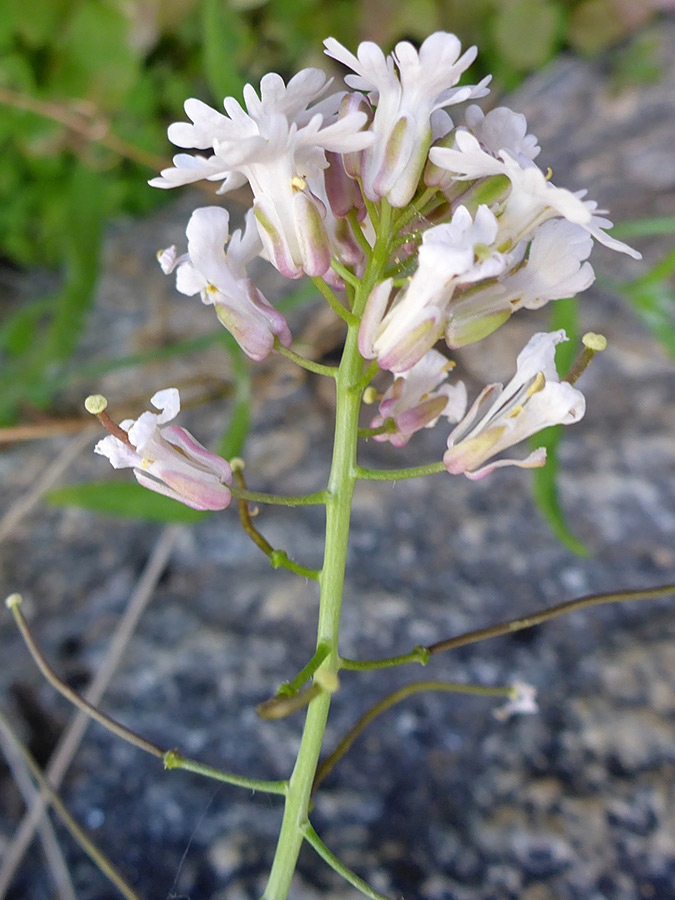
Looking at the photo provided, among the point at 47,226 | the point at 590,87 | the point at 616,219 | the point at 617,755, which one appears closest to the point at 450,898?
the point at 617,755

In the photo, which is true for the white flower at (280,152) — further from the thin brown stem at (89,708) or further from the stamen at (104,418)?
the thin brown stem at (89,708)

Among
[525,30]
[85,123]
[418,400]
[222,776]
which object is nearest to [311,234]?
[418,400]

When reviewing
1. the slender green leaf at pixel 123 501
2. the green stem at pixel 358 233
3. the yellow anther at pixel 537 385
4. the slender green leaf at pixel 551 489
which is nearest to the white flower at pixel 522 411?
the yellow anther at pixel 537 385

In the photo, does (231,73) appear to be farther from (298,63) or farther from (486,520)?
(486,520)

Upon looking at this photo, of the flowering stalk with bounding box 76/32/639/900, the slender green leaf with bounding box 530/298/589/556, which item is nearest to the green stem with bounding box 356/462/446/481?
the flowering stalk with bounding box 76/32/639/900

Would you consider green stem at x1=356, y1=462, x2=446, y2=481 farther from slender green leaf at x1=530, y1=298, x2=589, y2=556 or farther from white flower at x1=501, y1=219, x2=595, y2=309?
slender green leaf at x1=530, y1=298, x2=589, y2=556

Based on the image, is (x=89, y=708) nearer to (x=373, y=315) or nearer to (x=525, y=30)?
(x=373, y=315)
